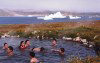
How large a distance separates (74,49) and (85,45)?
2.98 meters

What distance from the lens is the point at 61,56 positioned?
29.4 metres

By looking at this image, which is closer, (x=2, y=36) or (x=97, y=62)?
(x=97, y=62)

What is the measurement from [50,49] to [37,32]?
46.5 ft

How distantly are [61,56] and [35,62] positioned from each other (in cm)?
590

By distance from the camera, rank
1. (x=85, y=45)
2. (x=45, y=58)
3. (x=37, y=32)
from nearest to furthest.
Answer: (x=45, y=58)
(x=85, y=45)
(x=37, y=32)

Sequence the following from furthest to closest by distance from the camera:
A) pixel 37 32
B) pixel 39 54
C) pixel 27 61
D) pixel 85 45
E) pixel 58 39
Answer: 1. pixel 37 32
2. pixel 58 39
3. pixel 85 45
4. pixel 39 54
5. pixel 27 61

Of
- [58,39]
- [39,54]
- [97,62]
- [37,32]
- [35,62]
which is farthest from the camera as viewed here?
[37,32]

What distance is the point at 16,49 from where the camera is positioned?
34.5 m

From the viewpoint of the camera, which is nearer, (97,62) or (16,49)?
(97,62)

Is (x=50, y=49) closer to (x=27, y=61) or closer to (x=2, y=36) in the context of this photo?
(x=27, y=61)

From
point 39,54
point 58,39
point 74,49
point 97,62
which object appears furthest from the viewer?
point 58,39

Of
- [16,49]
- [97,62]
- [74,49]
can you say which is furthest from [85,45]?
[97,62]

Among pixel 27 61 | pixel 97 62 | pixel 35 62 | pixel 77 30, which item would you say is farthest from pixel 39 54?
pixel 77 30

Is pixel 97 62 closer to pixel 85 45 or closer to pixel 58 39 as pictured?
pixel 85 45
